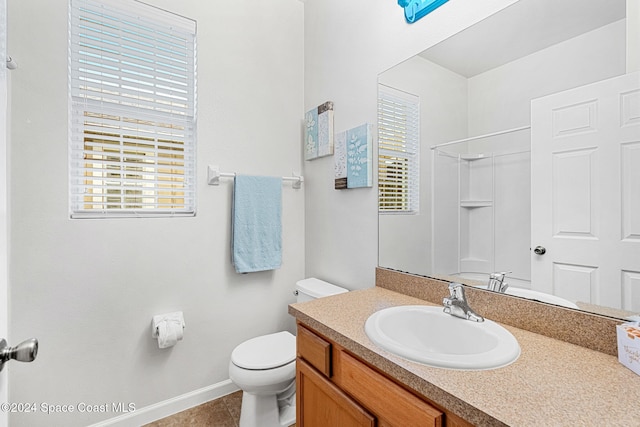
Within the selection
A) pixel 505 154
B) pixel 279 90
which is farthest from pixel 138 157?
pixel 505 154

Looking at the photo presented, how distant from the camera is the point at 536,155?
100 cm

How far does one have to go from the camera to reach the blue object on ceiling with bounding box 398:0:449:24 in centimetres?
130

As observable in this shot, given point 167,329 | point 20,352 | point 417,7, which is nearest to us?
point 20,352

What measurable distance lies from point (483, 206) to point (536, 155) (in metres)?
0.25

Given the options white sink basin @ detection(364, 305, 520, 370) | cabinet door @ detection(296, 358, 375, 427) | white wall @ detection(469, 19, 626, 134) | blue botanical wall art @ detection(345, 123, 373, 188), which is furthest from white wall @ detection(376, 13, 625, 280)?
cabinet door @ detection(296, 358, 375, 427)

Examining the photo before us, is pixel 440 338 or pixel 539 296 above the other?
pixel 539 296

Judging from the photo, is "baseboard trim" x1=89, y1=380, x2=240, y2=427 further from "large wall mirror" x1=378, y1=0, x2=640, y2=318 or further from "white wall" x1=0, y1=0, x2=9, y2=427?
"large wall mirror" x1=378, y1=0, x2=640, y2=318

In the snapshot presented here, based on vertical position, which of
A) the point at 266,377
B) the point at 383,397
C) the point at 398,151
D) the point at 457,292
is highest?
the point at 398,151

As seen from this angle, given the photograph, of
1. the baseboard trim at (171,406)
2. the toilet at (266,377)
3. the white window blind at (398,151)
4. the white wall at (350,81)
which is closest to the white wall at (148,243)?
the baseboard trim at (171,406)

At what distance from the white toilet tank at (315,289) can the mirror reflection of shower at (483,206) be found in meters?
0.66

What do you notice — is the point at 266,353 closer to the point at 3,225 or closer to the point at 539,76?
the point at 3,225

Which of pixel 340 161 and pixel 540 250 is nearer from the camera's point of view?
pixel 540 250

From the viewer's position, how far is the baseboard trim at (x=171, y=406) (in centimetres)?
163

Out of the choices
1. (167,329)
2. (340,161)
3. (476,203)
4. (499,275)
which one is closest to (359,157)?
(340,161)
